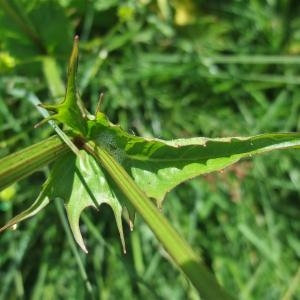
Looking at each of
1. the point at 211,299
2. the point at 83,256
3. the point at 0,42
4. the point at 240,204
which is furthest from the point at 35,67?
the point at 211,299

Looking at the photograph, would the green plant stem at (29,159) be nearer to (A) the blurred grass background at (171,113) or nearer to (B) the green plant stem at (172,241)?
(B) the green plant stem at (172,241)

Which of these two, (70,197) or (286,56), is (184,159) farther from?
(286,56)

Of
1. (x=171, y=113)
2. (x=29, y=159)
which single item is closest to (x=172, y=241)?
(x=29, y=159)

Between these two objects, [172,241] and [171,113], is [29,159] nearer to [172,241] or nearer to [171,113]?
[172,241]

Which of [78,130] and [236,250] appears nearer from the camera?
[78,130]

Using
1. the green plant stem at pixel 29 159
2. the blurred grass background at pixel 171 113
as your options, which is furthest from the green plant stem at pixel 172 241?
the blurred grass background at pixel 171 113
